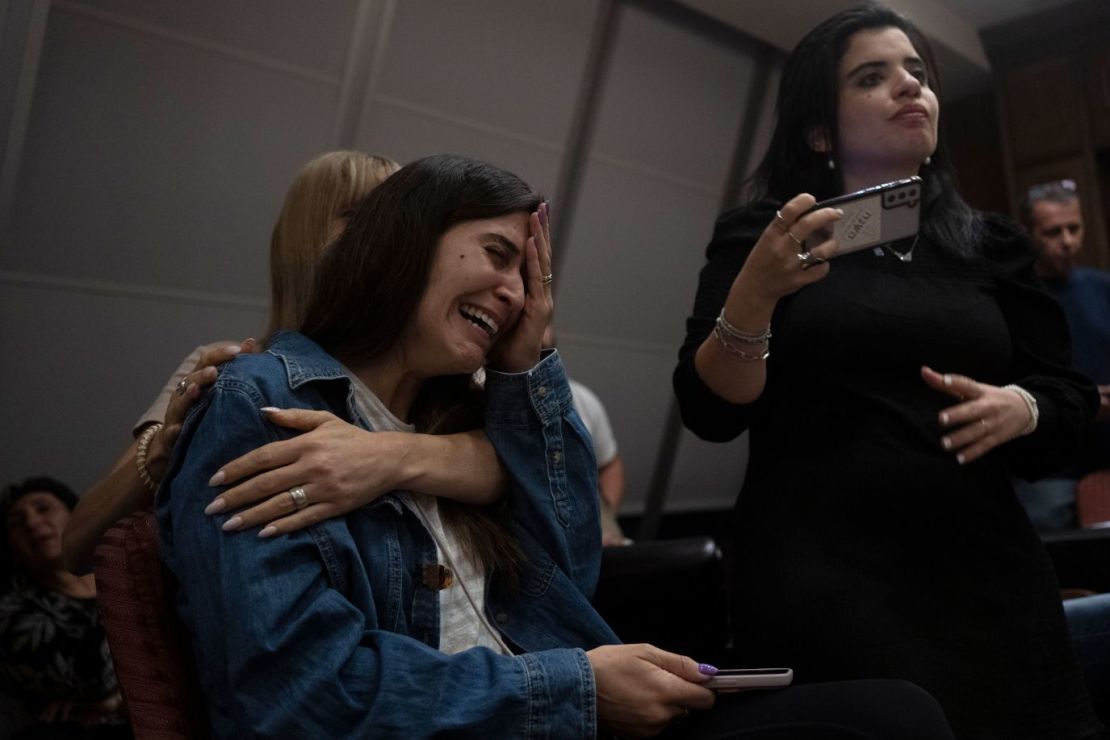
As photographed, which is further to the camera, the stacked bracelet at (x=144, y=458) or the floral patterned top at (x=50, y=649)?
the floral patterned top at (x=50, y=649)

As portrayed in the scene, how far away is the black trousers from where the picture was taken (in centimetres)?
83

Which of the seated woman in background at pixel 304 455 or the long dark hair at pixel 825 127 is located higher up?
the long dark hair at pixel 825 127

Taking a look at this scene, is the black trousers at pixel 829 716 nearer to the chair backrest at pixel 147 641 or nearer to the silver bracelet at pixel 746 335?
the silver bracelet at pixel 746 335

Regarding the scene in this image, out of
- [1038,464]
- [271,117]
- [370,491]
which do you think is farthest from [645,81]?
[370,491]

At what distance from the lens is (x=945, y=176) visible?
4.31 feet

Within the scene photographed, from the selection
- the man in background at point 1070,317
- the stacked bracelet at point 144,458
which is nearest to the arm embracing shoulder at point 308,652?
the stacked bracelet at point 144,458

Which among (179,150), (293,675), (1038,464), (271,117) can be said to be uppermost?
(271,117)

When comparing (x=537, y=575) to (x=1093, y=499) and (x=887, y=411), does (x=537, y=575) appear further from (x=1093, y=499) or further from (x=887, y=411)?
(x=1093, y=499)

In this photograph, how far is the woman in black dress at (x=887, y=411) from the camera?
1.05 metres

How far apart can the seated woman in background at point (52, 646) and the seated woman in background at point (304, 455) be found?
2.79 ft

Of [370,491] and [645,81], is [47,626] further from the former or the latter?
[645,81]

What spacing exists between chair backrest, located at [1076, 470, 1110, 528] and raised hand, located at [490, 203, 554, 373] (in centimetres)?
186

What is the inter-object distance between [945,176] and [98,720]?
82.6 inches

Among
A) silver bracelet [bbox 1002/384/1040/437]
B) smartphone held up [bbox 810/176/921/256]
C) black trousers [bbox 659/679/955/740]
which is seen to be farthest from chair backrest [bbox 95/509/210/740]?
silver bracelet [bbox 1002/384/1040/437]
